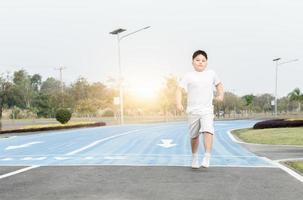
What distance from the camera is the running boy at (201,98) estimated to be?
8312mm

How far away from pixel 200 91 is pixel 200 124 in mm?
574

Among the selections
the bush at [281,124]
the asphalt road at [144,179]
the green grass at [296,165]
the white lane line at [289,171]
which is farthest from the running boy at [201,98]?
the bush at [281,124]

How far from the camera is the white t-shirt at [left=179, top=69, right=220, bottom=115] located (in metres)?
8.33

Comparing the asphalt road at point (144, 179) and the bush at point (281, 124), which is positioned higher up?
the bush at point (281, 124)

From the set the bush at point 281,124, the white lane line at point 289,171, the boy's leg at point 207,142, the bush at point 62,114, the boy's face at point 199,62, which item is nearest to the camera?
the white lane line at point 289,171

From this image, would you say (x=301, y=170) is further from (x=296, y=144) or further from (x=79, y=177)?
(x=296, y=144)

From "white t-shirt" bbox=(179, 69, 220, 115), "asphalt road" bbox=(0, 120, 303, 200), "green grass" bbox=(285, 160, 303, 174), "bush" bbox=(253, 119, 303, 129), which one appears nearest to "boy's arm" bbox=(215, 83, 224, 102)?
"white t-shirt" bbox=(179, 69, 220, 115)

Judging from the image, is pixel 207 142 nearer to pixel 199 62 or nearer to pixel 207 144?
pixel 207 144

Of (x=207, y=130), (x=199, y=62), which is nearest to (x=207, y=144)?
(x=207, y=130)

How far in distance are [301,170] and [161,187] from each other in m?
3.05

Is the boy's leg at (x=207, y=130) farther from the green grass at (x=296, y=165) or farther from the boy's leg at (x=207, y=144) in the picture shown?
the green grass at (x=296, y=165)

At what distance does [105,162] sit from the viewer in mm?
9750

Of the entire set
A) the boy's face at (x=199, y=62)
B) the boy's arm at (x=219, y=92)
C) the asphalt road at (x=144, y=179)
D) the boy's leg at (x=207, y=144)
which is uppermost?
the boy's face at (x=199, y=62)

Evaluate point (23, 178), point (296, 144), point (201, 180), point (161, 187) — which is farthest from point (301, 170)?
point (296, 144)
